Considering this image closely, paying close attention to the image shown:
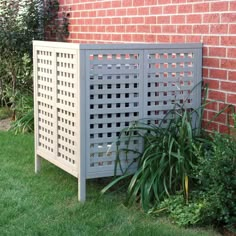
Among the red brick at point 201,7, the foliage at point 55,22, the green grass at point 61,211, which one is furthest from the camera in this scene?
the foliage at point 55,22

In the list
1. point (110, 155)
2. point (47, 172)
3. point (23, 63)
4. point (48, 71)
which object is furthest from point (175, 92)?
point (23, 63)

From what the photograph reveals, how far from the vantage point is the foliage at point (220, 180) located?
441 centimetres

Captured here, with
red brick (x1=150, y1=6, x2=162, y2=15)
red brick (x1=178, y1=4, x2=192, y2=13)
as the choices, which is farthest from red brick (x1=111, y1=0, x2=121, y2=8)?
red brick (x1=178, y1=4, x2=192, y2=13)

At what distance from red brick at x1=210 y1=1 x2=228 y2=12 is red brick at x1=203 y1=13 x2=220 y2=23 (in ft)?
0.18

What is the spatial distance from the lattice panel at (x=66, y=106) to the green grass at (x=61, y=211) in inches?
13.8

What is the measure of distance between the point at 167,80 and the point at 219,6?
83 centimetres

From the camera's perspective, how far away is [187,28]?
5883 millimetres

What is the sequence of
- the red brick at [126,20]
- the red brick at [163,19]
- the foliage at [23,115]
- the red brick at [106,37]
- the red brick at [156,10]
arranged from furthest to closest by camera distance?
the foliage at [23,115], the red brick at [106,37], the red brick at [126,20], the red brick at [156,10], the red brick at [163,19]

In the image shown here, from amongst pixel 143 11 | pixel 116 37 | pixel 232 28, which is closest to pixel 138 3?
pixel 143 11

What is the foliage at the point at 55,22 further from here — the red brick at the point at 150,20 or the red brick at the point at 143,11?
the red brick at the point at 150,20

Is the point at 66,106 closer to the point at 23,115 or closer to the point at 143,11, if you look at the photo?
the point at 143,11

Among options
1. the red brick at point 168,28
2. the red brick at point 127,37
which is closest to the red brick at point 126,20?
the red brick at point 127,37

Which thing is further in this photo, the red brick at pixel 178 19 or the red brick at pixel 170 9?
the red brick at pixel 170 9

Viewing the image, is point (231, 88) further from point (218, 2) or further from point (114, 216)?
point (114, 216)
